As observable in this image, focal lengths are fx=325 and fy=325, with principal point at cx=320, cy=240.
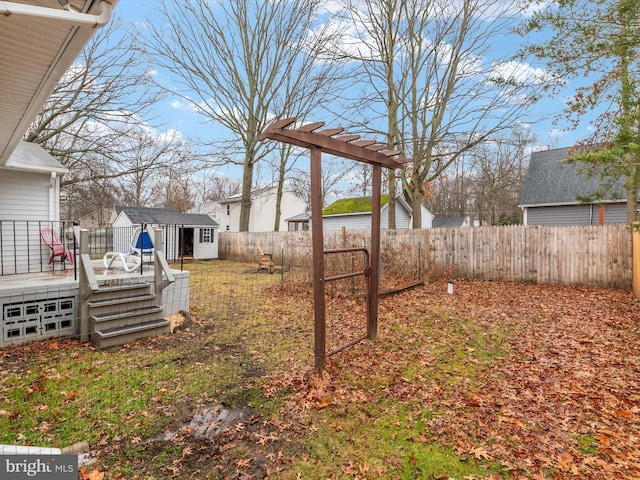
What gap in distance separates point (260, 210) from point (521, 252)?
82.3ft

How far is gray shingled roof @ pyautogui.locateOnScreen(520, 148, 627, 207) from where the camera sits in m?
13.8

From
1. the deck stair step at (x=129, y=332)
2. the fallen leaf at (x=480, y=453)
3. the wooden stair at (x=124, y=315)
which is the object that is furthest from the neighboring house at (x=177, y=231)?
the fallen leaf at (x=480, y=453)

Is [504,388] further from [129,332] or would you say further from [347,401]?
[129,332]

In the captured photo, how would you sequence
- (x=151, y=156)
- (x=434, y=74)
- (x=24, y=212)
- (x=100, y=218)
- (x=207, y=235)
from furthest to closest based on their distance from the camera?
1. (x=100, y=218)
2. (x=207, y=235)
3. (x=151, y=156)
4. (x=434, y=74)
5. (x=24, y=212)

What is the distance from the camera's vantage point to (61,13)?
7.08 feet

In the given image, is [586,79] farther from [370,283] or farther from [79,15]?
[79,15]

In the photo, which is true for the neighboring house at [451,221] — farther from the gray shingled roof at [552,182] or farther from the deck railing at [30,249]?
the deck railing at [30,249]

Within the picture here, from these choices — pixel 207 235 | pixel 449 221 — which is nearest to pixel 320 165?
pixel 207 235

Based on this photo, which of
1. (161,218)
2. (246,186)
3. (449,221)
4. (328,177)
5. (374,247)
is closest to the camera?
(374,247)

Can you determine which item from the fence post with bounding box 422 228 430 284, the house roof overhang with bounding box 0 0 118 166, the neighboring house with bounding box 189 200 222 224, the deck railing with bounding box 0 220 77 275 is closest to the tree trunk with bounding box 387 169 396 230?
the fence post with bounding box 422 228 430 284

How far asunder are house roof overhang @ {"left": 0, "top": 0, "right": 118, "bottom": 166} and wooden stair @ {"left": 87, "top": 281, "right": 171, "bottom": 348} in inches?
105

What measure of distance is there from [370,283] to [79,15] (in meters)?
4.03

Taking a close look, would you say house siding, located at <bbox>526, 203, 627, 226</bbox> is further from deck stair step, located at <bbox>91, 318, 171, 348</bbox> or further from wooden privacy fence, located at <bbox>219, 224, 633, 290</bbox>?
deck stair step, located at <bbox>91, 318, 171, 348</bbox>

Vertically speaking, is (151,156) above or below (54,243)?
above
